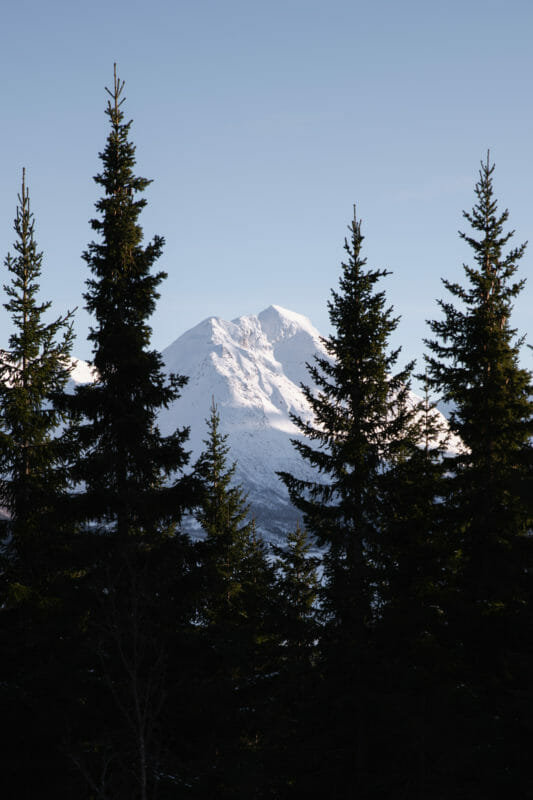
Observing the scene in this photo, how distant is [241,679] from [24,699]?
554cm

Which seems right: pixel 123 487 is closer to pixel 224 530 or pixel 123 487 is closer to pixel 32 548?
pixel 32 548

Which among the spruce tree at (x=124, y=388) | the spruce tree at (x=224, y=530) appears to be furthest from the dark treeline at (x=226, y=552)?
the spruce tree at (x=224, y=530)

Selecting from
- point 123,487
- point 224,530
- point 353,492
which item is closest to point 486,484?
point 353,492

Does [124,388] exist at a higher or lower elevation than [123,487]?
higher

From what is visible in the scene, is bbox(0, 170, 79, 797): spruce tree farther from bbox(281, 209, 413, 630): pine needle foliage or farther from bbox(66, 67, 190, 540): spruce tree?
bbox(281, 209, 413, 630): pine needle foliage

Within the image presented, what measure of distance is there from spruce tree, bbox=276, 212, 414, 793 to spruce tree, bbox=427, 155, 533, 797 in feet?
5.92


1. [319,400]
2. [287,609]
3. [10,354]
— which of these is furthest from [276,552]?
[10,354]

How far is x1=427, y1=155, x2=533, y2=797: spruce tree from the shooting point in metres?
16.2

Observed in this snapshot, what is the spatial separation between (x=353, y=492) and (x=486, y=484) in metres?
3.59

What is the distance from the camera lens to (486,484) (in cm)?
1778

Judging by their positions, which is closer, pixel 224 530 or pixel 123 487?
pixel 123 487

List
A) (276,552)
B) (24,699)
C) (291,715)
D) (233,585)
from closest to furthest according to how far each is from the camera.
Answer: (24,699) < (276,552) < (291,715) < (233,585)

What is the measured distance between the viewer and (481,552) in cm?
1736

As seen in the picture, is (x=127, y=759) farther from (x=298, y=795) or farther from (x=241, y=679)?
(x=298, y=795)
